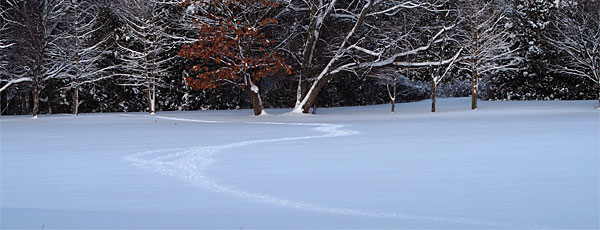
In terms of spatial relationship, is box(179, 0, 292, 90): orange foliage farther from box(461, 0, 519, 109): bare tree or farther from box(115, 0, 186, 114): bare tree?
box(461, 0, 519, 109): bare tree

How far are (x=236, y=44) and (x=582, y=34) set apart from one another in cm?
1690

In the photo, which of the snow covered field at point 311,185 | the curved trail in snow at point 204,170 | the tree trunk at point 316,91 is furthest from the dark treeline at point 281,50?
the snow covered field at point 311,185

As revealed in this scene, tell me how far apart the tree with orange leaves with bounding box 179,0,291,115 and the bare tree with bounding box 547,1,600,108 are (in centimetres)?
1453

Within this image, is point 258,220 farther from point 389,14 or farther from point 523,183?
point 389,14

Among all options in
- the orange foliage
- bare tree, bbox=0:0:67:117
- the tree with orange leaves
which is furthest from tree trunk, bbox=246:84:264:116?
bare tree, bbox=0:0:67:117

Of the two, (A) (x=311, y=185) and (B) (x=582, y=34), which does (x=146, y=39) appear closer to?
(B) (x=582, y=34)

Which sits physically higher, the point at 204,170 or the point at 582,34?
the point at 582,34

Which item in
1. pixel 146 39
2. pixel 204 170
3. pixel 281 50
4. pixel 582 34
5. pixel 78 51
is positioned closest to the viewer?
pixel 204 170

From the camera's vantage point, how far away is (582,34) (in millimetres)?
30344

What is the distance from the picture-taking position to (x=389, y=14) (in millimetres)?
26891

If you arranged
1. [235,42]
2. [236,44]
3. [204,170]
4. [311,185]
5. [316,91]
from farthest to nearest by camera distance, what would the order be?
[316,91], [236,44], [235,42], [204,170], [311,185]

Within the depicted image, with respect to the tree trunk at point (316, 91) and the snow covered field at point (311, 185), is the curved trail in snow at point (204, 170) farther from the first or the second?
the tree trunk at point (316, 91)

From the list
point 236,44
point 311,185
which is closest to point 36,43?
point 236,44

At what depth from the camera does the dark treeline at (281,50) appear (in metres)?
25.9
